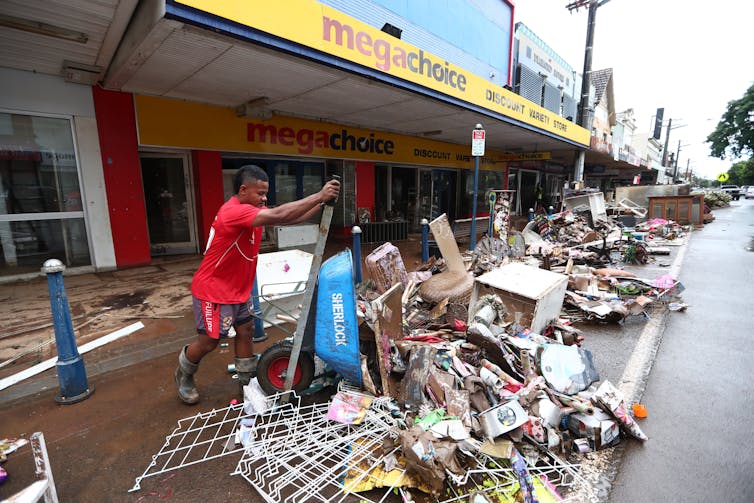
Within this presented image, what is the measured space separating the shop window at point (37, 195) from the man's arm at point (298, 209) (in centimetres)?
604

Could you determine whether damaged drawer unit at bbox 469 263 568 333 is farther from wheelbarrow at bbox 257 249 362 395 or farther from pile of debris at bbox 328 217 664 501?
wheelbarrow at bbox 257 249 362 395

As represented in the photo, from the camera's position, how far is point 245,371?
298 cm

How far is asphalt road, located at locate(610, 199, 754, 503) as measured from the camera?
7.06 feet

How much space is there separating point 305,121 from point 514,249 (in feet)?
A: 20.2


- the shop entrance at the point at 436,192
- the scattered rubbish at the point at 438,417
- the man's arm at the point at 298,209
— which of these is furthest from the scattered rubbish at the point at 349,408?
the shop entrance at the point at 436,192

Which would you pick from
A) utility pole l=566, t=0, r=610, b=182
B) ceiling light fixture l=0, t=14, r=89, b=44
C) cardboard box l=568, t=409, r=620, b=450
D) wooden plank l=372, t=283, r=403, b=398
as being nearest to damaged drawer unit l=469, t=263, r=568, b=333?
wooden plank l=372, t=283, r=403, b=398

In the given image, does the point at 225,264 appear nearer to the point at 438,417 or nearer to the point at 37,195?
the point at 438,417

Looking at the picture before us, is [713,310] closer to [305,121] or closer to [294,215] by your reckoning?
[294,215]

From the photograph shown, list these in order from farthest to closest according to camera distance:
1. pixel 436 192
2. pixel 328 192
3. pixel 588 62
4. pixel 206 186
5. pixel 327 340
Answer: pixel 436 192, pixel 588 62, pixel 206 186, pixel 327 340, pixel 328 192

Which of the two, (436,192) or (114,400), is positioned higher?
(436,192)

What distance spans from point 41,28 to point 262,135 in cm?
420

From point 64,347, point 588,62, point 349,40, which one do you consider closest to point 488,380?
point 64,347

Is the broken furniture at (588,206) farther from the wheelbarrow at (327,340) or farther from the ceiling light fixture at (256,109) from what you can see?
the wheelbarrow at (327,340)

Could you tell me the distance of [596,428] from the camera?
2461mm
